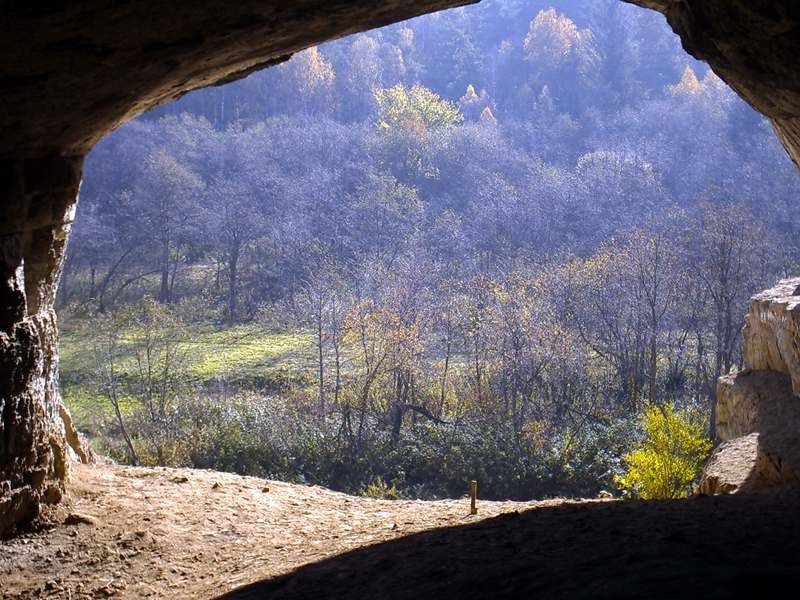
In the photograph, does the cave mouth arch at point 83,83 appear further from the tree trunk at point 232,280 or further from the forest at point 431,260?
the tree trunk at point 232,280

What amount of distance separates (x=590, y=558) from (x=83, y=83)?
4.39 meters

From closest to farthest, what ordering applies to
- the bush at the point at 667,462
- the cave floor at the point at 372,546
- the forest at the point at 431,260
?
the cave floor at the point at 372,546
the bush at the point at 667,462
the forest at the point at 431,260

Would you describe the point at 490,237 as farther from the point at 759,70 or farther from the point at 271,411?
the point at 759,70

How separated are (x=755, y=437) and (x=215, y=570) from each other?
196 inches

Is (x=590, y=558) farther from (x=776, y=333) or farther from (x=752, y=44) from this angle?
(x=776, y=333)

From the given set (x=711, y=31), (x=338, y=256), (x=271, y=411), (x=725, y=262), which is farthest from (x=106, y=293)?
(x=711, y=31)

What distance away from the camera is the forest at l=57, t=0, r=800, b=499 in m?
22.7

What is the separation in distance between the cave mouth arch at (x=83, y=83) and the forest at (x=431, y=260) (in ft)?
34.2

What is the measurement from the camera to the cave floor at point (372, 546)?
4055 mm

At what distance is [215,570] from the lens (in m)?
5.99

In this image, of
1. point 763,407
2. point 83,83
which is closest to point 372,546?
point 83,83

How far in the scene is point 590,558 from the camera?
14.5 feet

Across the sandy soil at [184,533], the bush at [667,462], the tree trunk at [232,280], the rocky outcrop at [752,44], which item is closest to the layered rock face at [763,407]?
the sandy soil at [184,533]

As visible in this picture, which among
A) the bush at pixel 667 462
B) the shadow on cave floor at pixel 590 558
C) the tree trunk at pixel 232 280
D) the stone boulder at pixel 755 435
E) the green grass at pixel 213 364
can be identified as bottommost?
the bush at pixel 667 462
